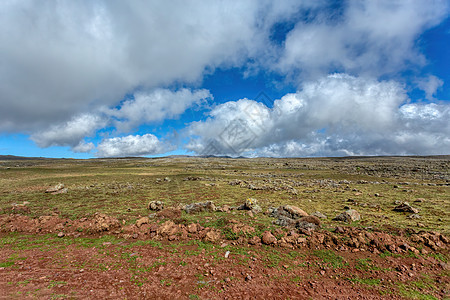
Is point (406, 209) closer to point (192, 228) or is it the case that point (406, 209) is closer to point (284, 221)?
point (284, 221)

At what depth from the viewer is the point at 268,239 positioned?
11195mm

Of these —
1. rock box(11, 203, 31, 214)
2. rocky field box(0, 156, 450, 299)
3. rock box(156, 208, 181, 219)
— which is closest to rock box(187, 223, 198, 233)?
rocky field box(0, 156, 450, 299)

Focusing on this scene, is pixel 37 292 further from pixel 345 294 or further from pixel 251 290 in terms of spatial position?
pixel 345 294

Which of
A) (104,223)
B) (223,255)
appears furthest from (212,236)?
(104,223)

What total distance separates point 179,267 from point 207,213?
7.17 m

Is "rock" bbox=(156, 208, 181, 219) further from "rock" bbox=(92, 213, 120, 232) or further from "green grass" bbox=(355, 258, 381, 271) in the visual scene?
"green grass" bbox=(355, 258, 381, 271)

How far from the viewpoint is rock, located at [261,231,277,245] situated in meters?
11.1

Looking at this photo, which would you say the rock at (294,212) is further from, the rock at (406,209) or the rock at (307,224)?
the rock at (406,209)

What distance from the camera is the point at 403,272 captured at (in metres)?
8.67

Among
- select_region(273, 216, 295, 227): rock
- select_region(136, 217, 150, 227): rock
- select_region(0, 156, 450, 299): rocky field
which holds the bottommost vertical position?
select_region(0, 156, 450, 299): rocky field

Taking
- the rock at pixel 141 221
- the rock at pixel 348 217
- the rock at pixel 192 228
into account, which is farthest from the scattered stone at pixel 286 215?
the rock at pixel 141 221

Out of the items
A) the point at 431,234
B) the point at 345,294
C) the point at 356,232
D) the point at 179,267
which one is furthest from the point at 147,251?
the point at 431,234

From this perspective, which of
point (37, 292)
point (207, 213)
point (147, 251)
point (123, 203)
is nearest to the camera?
point (37, 292)

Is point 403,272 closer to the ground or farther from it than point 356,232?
closer to the ground
